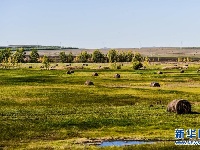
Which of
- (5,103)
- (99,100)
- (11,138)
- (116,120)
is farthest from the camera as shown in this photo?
(99,100)

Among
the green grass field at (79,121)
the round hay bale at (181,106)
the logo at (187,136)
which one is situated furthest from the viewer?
the round hay bale at (181,106)

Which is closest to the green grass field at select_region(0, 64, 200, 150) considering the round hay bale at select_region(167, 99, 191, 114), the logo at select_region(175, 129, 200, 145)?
the logo at select_region(175, 129, 200, 145)

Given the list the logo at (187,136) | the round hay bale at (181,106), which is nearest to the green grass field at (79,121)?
the logo at (187,136)

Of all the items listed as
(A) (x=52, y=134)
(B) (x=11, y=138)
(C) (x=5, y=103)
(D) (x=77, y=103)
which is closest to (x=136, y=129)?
(A) (x=52, y=134)

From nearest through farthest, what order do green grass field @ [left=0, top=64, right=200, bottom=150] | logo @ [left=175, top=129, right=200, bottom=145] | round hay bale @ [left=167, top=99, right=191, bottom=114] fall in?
logo @ [left=175, top=129, right=200, bottom=145] → green grass field @ [left=0, top=64, right=200, bottom=150] → round hay bale @ [left=167, top=99, right=191, bottom=114]

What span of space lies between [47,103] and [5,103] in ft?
19.2

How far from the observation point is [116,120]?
4472 centimetres

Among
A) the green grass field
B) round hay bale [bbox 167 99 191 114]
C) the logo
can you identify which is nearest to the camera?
the logo

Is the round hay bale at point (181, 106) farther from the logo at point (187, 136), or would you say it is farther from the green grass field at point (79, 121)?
the logo at point (187, 136)

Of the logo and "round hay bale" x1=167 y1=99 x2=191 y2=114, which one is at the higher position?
"round hay bale" x1=167 y1=99 x2=191 y2=114

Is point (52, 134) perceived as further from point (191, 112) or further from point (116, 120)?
point (191, 112)

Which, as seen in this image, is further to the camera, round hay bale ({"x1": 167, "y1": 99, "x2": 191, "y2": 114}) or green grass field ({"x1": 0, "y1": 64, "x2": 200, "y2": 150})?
round hay bale ({"x1": 167, "y1": 99, "x2": 191, "y2": 114})

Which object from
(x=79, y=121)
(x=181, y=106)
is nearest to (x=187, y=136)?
(x=181, y=106)

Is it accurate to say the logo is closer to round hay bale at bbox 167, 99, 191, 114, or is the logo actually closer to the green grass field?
the green grass field
